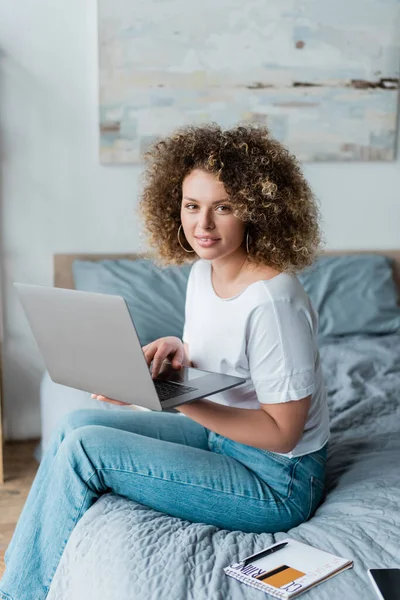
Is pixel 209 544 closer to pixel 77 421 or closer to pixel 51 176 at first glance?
pixel 77 421

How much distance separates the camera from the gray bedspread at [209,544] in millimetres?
1180

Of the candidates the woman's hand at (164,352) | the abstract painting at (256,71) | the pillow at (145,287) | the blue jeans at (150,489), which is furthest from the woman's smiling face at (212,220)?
the abstract painting at (256,71)

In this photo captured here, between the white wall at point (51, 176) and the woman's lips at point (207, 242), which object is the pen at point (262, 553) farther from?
the white wall at point (51, 176)

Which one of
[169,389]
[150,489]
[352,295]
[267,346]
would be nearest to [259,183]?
[267,346]

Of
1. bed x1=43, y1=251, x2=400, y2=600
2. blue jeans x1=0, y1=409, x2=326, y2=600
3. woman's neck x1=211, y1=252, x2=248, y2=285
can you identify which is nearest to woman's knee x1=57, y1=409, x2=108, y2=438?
blue jeans x1=0, y1=409, x2=326, y2=600

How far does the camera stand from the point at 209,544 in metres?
1.32

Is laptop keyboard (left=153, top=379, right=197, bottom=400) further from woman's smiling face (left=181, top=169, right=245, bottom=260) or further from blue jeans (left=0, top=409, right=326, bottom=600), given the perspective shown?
woman's smiling face (left=181, top=169, right=245, bottom=260)

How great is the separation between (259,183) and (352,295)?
1.40 m

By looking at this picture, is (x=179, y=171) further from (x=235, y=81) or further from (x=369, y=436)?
(x=235, y=81)

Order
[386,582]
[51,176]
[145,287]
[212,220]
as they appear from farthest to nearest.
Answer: [51,176] < [145,287] < [212,220] < [386,582]

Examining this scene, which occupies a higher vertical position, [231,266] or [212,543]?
[231,266]

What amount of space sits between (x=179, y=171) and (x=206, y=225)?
0.21 metres

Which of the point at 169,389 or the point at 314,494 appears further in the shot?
the point at 314,494

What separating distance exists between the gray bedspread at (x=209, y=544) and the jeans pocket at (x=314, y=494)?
2cm
